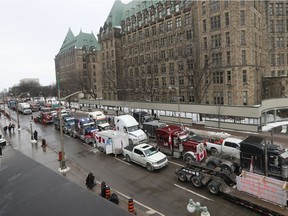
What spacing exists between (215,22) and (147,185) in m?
42.7

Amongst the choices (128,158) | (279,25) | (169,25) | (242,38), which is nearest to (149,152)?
(128,158)

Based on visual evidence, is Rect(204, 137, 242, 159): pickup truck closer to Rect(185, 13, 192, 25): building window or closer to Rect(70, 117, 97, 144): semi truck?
Rect(70, 117, 97, 144): semi truck

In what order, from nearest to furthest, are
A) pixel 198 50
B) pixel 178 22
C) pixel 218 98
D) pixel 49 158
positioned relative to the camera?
pixel 49 158 < pixel 198 50 < pixel 218 98 < pixel 178 22

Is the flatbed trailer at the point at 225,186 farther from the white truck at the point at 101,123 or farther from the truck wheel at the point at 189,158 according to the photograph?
the white truck at the point at 101,123

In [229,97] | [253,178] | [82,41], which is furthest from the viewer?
[82,41]

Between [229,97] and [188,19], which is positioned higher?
[188,19]

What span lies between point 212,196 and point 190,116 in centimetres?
2841

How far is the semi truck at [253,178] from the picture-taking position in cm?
1287

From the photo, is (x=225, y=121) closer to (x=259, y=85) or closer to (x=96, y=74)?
(x=259, y=85)

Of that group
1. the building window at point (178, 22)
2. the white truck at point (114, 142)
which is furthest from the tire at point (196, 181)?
the building window at point (178, 22)

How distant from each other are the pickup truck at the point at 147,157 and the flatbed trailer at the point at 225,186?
268 centimetres

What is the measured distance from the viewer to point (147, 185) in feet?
56.6

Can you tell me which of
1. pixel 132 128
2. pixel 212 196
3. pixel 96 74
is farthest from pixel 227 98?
pixel 96 74

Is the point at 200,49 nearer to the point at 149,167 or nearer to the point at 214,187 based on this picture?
the point at 149,167
